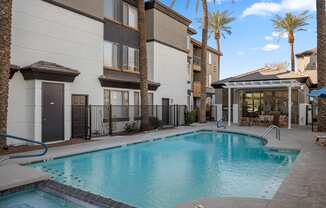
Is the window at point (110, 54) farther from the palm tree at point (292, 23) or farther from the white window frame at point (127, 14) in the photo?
the palm tree at point (292, 23)

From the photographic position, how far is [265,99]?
79.2ft

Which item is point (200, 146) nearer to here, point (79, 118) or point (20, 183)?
point (79, 118)

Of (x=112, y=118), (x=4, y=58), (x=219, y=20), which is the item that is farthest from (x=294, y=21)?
(x=4, y=58)

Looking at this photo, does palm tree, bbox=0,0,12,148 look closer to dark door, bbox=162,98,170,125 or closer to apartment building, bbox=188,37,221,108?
dark door, bbox=162,98,170,125

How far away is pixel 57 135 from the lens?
13016 mm

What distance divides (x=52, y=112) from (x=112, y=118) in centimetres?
492

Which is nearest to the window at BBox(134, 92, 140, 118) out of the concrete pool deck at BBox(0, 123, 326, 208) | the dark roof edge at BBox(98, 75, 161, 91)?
the dark roof edge at BBox(98, 75, 161, 91)

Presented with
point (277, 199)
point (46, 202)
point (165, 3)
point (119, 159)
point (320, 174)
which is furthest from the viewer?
point (165, 3)

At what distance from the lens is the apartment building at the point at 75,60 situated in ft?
39.6

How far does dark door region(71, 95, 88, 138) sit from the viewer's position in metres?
14.4

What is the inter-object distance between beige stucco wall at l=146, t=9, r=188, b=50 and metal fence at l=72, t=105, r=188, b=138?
595cm

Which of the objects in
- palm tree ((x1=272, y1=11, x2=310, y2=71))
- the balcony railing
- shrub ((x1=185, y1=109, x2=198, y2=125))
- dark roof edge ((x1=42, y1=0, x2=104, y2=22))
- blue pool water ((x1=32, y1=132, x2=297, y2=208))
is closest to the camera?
blue pool water ((x1=32, y1=132, x2=297, y2=208))

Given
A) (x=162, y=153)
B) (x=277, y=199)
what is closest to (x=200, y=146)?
(x=162, y=153)

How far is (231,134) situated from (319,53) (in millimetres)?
8111
